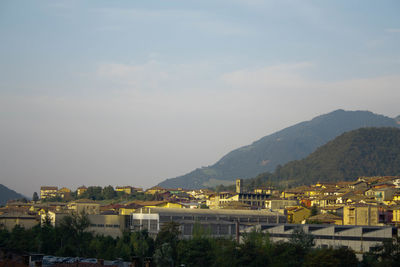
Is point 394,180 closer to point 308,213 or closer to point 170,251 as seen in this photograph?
point 308,213

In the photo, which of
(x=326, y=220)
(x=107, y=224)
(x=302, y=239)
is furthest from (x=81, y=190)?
(x=302, y=239)

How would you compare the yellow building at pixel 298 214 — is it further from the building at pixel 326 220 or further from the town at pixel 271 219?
the building at pixel 326 220

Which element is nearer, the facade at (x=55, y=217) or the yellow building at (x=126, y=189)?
the facade at (x=55, y=217)

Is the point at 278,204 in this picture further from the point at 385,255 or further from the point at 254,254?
the point at 385,255

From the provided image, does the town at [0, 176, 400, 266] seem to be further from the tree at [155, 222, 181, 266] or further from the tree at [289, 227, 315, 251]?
the tree at [289, 227, 315, 251]

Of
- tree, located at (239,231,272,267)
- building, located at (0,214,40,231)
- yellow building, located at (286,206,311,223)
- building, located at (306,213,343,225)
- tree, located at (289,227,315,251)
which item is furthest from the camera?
building, located at (0,214,40,231)

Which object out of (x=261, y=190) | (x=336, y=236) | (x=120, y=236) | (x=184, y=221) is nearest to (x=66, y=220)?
(x=120, y=236)

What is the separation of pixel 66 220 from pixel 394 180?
299 feet

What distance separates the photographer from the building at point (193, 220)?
3890 inches

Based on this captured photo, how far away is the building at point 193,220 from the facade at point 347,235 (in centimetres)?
1570

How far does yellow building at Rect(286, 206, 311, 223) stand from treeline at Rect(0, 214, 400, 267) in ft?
92.3

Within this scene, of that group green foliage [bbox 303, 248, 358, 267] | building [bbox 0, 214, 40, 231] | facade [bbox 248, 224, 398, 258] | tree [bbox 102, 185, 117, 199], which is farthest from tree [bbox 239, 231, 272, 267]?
tree [bbox 102, 185, 117, 199]

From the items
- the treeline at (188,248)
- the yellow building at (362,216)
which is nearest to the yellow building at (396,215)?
the yellow building at (362,216)

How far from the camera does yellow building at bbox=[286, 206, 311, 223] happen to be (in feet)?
379
